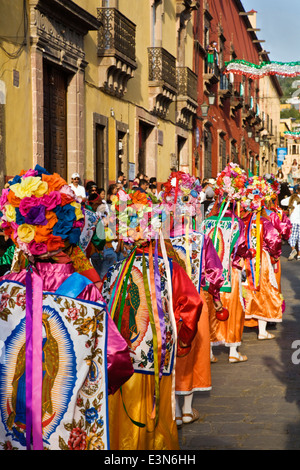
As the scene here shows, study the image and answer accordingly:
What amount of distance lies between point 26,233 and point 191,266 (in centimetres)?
273

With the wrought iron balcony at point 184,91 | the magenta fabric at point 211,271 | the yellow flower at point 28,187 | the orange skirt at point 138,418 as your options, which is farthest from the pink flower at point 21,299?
the wrought iron balcony at point 184,91

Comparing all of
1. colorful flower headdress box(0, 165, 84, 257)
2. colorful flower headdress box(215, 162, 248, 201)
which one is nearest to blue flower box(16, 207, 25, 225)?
colorful flower headdress box(0, 165, 84, 257)

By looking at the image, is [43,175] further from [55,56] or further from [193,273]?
[55,56]

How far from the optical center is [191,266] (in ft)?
19.2

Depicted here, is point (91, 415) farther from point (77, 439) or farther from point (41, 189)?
point (41, 189)

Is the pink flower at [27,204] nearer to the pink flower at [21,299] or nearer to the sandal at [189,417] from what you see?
the pink flower at [21,299]

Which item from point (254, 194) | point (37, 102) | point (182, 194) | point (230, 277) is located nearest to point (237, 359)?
point (230, 277)

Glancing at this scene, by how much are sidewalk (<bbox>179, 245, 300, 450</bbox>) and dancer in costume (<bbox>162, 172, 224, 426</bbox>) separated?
0.24 meters

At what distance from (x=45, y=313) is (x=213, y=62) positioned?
27.2m

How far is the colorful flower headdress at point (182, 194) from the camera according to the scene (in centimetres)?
622

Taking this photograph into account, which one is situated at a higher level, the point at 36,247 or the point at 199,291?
the point at 36,247

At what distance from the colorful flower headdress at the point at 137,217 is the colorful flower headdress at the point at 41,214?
1.03m

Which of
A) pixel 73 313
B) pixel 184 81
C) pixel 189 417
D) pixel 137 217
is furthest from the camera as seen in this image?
pixel 184 81
